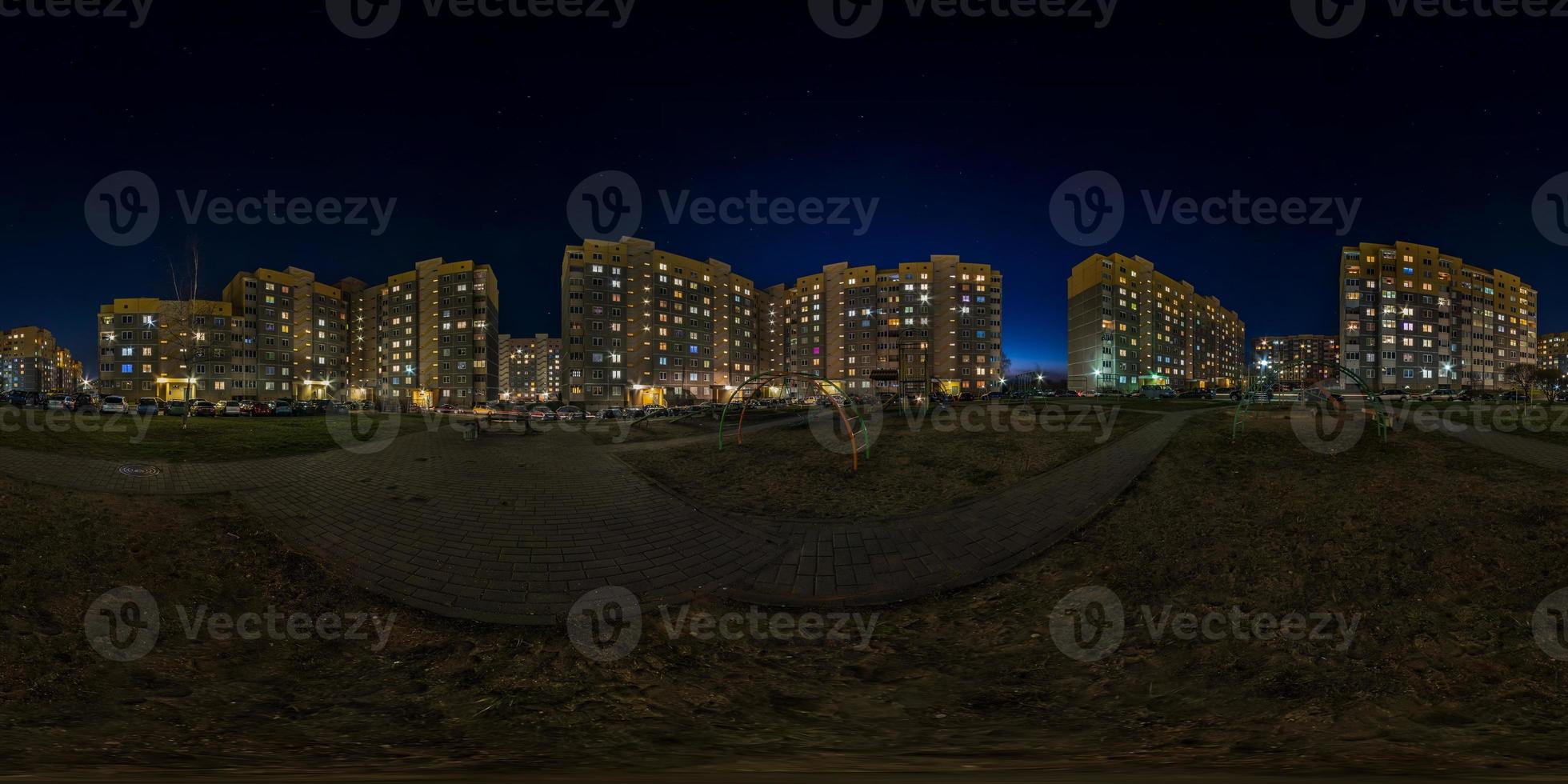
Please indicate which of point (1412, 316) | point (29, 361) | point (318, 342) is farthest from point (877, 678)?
point (29, 361)

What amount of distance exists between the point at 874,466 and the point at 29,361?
8481 inches

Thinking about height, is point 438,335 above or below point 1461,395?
above

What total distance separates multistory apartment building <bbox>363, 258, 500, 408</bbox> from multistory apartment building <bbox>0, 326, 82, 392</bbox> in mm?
102515

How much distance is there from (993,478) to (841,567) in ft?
16.5

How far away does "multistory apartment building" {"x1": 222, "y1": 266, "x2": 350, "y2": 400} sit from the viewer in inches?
3142

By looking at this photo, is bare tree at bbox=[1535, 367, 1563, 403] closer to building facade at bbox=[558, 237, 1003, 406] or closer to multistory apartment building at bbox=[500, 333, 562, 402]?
building facade at bbox=[558, 237, 1003, 406]

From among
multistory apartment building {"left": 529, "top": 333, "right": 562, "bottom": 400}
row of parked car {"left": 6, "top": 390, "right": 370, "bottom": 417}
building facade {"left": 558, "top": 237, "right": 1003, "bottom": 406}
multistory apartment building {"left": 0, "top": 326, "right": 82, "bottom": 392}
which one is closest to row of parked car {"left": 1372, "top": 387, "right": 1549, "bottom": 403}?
building facade {"left": 558, "top": 237, "right": 1003, "bottom": 406}

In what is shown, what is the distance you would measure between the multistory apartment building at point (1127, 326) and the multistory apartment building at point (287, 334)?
133 meters

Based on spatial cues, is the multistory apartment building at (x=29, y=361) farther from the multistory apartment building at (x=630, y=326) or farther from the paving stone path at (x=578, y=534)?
the paving stone path at (x=578, y=534)

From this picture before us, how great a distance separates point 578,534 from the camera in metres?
7.46

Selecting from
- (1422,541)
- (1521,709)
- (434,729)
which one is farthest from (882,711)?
(1422,541)

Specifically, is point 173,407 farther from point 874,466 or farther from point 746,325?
point 746,325

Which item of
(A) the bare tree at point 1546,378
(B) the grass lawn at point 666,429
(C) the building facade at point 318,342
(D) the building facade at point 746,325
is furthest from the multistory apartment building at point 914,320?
(B) the grass lawn at point 666,429

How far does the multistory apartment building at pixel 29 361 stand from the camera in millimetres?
125812
